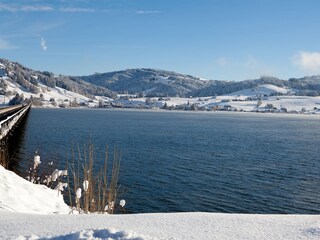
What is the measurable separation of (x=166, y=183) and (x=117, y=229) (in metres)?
25.9

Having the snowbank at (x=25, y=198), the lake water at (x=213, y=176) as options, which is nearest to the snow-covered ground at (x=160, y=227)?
the snowbank at (x=25, y=198)

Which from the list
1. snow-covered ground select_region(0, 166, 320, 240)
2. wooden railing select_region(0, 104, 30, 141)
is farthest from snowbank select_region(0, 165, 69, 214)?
wooden railing select_region(0, 104, 30, 141)

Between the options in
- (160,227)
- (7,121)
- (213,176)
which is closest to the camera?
(160,227)

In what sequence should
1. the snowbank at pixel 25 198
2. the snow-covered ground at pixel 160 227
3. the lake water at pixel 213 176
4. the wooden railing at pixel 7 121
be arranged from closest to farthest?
the snow-covered ground at pixel 160 227, the snowbank at pixel 25 198, the lake water at pixel 213 176, the wooden railing at pixel 7 121

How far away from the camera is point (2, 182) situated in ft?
51.3

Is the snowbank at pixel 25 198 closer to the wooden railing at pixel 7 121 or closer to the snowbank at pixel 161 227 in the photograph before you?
the snowbank at pixel 161 227

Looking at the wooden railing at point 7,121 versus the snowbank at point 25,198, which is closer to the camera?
the snowbank at point 25,198

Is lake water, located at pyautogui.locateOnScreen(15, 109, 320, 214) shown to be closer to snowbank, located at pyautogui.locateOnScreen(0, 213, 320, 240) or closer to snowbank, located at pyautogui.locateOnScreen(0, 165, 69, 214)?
snowbank, located at pyautogui.locateOnScreen(0, 165, 69, 214)

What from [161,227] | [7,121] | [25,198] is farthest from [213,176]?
[161,227]

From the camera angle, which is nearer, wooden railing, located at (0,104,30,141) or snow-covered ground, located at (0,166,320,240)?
snow-covered ground, located at (0,166,320,240)

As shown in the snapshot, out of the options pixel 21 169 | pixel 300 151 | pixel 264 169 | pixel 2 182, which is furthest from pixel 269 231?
pixel 300 151

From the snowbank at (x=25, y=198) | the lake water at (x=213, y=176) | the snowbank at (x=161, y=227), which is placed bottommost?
the lake water at (x=213, y=176)

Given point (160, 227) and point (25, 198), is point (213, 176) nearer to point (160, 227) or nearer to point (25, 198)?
point (25, 198)

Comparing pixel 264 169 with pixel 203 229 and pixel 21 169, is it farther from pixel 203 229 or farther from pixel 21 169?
pixel 203 229
